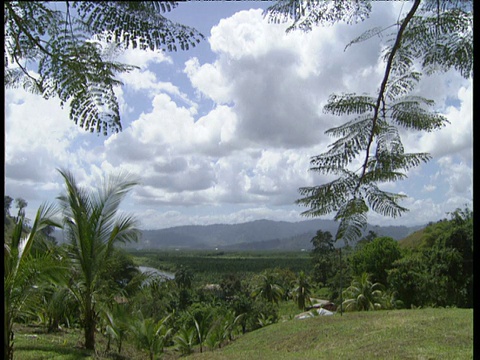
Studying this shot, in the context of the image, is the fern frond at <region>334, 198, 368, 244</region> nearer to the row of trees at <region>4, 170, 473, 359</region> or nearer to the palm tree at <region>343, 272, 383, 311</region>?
the row of trees at <region>4, 170, 473, 359</region>

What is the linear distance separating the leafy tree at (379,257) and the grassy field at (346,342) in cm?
727

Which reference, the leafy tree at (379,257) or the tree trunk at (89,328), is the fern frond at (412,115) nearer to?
the tree trunk at (89,328)

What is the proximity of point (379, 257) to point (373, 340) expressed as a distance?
31.8ft

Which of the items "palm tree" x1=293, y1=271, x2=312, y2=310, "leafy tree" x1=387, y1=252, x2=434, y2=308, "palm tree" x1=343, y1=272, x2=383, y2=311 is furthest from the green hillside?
"palm tree" x1=293, y1=271, x2=312, y2=310

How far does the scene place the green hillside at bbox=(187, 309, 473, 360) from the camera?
423cm

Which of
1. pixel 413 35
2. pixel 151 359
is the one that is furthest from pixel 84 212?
pixel 413 35

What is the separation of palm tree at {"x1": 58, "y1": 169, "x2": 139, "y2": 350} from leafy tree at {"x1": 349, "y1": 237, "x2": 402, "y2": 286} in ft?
35.1

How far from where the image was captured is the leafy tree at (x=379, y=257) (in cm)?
1404

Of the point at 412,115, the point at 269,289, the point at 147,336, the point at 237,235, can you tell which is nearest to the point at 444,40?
the point at 412,115

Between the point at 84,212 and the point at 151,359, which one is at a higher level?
the point at 84,212

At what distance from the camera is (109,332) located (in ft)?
15.4

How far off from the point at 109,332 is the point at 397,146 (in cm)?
400

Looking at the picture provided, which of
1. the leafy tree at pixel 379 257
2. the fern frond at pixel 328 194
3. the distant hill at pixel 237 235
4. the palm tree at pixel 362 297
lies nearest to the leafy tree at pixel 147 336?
the fern frond at pixel 328 194

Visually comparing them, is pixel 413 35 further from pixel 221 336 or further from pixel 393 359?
pixel 221 336
